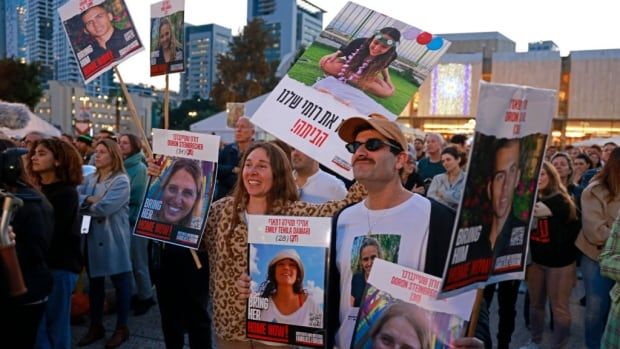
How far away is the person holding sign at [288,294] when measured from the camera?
7.49 feet

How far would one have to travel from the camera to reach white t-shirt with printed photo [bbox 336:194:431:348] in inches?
84.2

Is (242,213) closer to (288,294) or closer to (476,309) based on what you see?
(288,294)

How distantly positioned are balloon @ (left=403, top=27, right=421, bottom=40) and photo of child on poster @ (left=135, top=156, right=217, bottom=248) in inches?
57.8

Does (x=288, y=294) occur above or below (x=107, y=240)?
above

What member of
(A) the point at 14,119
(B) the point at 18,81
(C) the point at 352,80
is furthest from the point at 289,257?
(B) the point at 18,81

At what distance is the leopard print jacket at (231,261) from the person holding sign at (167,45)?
1306 millimetres

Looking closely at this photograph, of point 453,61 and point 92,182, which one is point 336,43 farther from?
point 453,61

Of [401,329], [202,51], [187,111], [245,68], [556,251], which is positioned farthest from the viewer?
[202,51]

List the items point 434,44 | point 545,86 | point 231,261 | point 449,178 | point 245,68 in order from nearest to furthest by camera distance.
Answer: point 231,261 < point 434,44 < point 449,178 < point 245,68 < point 545,86

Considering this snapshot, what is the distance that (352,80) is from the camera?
11.1ft

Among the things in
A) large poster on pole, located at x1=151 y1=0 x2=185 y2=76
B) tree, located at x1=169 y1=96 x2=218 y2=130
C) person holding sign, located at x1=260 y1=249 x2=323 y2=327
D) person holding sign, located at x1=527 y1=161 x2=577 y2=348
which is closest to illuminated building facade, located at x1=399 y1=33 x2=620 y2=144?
tree, located at x1=169 y1=96 x2=218 y2=130

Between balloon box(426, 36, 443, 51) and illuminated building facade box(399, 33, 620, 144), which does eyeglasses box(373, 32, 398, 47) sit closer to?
balloon box(426, 36, 443, 51)

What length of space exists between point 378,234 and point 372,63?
60.5 inches

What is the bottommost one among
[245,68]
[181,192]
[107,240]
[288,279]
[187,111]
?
[107,240]
